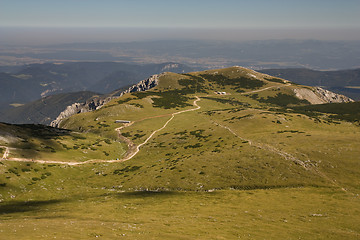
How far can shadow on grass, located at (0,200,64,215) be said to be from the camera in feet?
143

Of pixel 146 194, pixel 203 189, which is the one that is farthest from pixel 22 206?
pixel 203 189

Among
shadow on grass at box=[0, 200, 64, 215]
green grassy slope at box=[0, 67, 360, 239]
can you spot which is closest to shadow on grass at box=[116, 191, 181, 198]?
green grassy slope at box=[0, 67, 360, 239]

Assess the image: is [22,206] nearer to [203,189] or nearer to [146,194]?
[146,194]

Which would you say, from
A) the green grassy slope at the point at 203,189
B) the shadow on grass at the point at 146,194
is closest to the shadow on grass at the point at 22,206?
the green grassy slope at the point at 203,189

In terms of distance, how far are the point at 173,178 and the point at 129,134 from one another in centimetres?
6711

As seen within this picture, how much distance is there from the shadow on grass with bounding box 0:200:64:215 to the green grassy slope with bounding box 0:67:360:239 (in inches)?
7.4

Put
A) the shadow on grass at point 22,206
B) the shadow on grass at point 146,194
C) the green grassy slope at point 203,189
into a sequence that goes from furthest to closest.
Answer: the shadow on grass at point 146,194
the shadow on grass at point 22,206
the green grassy slope at point 203,189

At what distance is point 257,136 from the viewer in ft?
253

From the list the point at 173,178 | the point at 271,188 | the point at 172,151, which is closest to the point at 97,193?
the point at 173,178

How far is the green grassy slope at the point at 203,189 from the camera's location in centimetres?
3152

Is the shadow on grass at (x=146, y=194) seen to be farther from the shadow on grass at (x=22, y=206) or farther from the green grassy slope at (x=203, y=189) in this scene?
the shadow on grass at (x=22, y=206)

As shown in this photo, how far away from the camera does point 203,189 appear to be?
52.7 m

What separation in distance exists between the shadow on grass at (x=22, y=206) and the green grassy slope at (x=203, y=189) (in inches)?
7.4

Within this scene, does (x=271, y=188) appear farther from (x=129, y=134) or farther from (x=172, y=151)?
(x=129, y=134)
